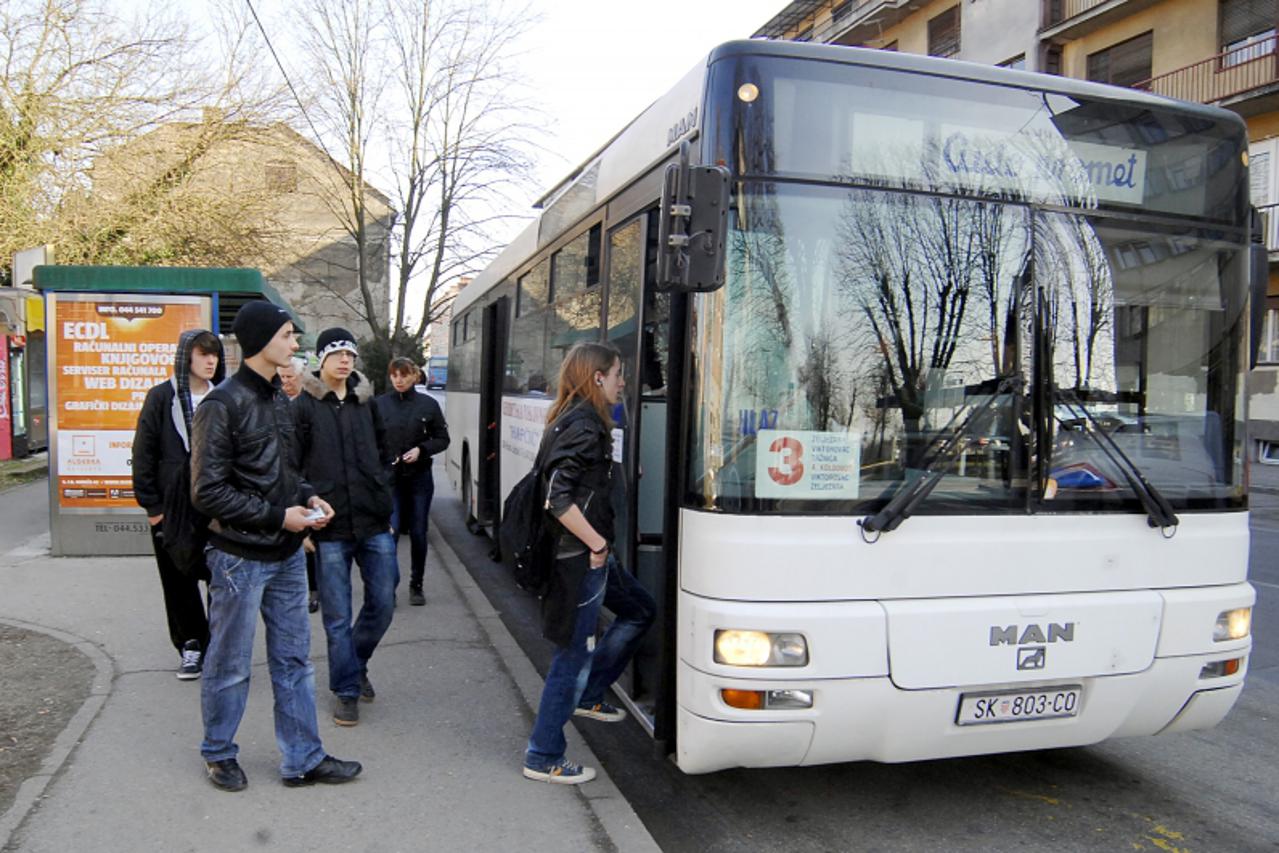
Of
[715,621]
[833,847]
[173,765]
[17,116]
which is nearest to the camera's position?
[715,621]

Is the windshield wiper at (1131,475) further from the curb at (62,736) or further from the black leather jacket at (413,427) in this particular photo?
the black leather jacket at (413,427)

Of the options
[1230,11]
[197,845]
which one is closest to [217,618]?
[197,845]

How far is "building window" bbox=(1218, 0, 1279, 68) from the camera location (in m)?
23.4

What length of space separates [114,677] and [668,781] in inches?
125

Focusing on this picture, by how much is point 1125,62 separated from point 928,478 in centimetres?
2823

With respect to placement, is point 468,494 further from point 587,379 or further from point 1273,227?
point 1273,227

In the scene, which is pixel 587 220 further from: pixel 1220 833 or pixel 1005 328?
pixel 1220 833

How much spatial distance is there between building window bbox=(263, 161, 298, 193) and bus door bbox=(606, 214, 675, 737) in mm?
18442

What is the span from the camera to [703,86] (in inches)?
150

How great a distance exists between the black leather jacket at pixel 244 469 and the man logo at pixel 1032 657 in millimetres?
2784

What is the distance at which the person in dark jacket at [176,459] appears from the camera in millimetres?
5477

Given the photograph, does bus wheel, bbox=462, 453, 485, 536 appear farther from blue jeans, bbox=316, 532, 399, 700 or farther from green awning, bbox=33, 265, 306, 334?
blue jeans, bbox=316, 532, 399, 700

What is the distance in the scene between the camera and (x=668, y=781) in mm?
4578

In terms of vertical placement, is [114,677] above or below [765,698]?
below
